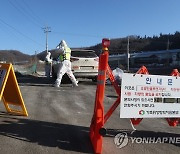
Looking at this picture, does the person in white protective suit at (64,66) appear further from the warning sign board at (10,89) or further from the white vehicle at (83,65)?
the warning sign board at (10,89)

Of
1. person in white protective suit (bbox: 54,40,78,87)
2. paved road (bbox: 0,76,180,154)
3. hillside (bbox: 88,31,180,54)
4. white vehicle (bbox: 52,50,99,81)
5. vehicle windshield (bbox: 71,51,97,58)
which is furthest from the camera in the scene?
hillside (bbox: 88,31,180,54)

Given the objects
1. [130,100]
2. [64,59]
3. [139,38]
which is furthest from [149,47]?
[130,100]

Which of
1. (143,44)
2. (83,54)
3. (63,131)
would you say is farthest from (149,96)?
(143,44)

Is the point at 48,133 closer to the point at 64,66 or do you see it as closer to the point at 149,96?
the point at 149,96

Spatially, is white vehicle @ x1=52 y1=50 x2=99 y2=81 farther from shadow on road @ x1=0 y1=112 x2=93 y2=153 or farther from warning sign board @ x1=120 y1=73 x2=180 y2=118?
warning sign board @ x1=120 y1=73 x2=180 y2=118

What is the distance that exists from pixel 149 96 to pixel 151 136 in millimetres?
1066

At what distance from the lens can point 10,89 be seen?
752 cm

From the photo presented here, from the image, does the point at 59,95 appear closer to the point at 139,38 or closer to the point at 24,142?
the point at 24,142

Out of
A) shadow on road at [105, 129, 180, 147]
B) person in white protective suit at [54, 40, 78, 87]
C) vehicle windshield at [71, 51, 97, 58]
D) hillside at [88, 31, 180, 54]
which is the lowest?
shadow on road at [105, 129, 180, 147]

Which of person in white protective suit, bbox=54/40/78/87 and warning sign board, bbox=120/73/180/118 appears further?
person in white protective suit, bbox=54/40/78/87

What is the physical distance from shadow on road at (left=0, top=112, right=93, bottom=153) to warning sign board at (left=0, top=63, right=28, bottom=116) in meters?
0.44

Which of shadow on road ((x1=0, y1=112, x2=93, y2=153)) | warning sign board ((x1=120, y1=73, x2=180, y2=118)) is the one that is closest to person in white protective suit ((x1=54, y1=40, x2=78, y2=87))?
shadow on road ((x1=0, y1=112, x2=93, y2=153))

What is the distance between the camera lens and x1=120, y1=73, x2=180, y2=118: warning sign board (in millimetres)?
5602

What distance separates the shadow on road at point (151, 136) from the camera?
6.20 m
